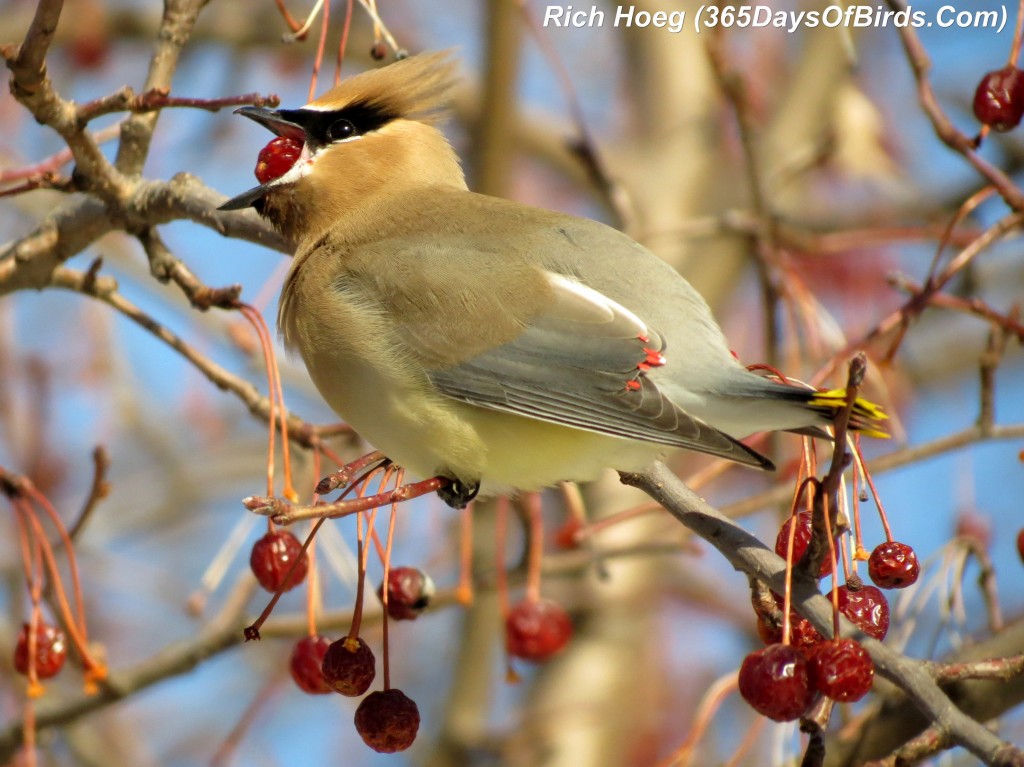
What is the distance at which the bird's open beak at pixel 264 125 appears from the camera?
9.38 ft

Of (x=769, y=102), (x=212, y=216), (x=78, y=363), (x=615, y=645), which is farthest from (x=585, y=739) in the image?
(x=769, y=102)

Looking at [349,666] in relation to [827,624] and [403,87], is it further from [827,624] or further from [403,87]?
[403,87]

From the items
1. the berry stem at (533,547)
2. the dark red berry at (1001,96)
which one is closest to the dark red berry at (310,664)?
the berry stem at (533,547)

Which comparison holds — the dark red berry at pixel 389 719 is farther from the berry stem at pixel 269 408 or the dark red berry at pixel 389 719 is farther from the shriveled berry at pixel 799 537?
the shriveled berry at pixel 799 537

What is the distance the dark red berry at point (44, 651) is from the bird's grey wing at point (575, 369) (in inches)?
39.1

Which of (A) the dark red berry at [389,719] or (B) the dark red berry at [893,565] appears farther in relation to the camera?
(A) the dark red berry at [389,719]

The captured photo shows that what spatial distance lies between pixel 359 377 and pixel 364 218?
513mm

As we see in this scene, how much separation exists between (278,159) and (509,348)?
86 centimetres

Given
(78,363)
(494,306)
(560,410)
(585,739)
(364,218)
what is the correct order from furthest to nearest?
(78,363) → (585,739) → (364,218) → (494,306) → (560,410)

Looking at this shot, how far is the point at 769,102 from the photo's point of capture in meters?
6.57

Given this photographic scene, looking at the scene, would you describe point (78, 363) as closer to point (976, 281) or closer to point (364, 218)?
point (364, 218)

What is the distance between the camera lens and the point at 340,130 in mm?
3217

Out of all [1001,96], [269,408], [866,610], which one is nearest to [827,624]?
[866,610]

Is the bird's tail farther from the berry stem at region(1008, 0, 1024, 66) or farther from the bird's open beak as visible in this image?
the bird's open beak
